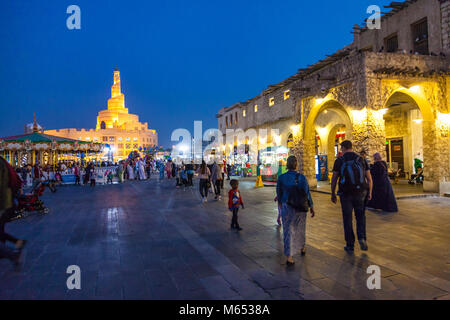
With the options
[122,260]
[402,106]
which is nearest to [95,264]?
[122,260]

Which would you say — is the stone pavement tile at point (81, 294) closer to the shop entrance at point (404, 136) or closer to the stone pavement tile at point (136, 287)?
the stone pavement tile at point (136, 287)

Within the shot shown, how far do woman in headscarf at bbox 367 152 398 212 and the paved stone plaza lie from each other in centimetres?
44

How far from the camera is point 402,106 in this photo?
16.8 metres

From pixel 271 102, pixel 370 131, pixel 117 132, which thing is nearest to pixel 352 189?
pixel 370 131

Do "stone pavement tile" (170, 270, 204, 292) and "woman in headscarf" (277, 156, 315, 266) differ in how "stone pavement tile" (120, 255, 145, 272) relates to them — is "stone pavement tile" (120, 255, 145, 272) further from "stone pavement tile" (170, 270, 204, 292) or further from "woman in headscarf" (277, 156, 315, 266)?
"woman in headscarf" (277, 156, 315, 266)

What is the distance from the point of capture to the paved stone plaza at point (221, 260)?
3.29 meters

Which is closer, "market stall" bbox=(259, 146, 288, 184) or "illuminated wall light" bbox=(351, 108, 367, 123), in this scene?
"illuminated wall light" bbox=(351, 108, 367, 123)

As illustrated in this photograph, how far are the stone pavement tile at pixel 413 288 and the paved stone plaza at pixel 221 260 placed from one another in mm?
11

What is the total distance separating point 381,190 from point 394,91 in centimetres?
481

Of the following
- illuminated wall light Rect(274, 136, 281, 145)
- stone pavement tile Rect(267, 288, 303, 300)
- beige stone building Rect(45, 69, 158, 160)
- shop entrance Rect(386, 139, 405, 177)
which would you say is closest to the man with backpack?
stone pavement tile Rect(267, 288, 303, 300)

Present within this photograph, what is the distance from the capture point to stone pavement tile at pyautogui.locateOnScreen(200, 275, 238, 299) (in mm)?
3197

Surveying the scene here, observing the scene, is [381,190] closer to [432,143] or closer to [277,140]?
[432,143]

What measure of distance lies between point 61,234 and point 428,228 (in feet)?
25.4

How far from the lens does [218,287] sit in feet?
11.2
